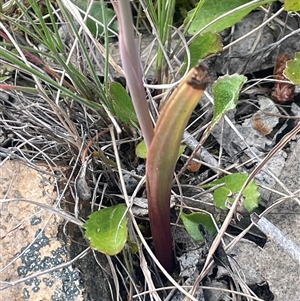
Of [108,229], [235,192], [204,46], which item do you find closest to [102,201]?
[108,229]

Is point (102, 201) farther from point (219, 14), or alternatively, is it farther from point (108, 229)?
point (219, 14)

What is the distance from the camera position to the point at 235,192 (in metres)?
0.91

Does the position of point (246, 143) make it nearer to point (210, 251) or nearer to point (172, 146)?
point (210, 251)

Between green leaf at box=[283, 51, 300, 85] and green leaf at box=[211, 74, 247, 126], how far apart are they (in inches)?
3.9

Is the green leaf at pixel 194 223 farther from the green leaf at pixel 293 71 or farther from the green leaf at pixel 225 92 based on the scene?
the green leaf at pixel 293 71

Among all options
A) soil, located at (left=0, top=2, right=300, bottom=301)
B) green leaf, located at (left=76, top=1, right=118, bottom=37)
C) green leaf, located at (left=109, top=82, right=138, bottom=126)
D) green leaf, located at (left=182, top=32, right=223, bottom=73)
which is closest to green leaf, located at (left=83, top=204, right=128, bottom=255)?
soil, located at (left=0, top=2, right=300, bottom=301)

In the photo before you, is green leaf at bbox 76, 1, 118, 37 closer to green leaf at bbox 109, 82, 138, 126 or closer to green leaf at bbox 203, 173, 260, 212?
green leaf at bbox 109, 82, 138, 126

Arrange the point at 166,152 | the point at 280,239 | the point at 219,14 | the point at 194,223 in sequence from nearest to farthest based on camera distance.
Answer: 1. the point at 166,152
2. the point at 280,239
3. the point at 194,223
4. the point at 219,14

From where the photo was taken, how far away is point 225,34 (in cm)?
118

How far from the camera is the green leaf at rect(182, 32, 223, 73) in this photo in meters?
0.98

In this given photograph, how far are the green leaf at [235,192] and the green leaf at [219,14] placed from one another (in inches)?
12.7

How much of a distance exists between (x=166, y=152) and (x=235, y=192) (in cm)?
26

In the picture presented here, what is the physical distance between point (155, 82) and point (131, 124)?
122 mm

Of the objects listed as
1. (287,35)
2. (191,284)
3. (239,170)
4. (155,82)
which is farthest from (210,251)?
(287,35)
